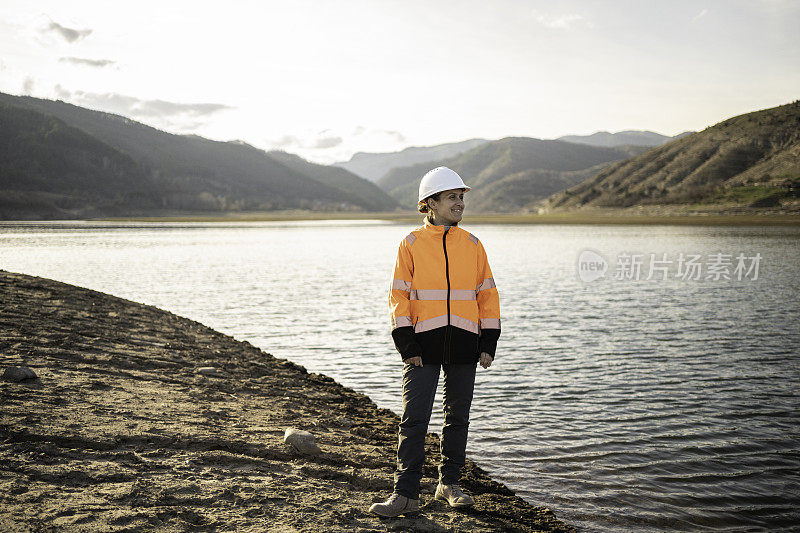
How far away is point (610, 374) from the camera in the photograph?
10375 mm

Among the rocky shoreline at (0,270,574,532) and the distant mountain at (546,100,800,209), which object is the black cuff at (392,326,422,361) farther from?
the distant mountain at (546,100,800,209)

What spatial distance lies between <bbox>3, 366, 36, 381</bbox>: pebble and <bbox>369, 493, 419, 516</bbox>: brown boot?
4.59 m

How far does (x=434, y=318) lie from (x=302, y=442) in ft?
7.46

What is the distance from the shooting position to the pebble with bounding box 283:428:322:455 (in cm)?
566

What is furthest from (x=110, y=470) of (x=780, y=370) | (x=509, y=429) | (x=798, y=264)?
(x=798, y=264)

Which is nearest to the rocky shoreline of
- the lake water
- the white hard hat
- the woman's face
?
the lake water

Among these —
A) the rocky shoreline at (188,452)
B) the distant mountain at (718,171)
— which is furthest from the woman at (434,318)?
the distant mountain at (718,171)

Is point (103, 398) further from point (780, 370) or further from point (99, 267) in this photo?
point (99, 267)

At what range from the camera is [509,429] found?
772cm

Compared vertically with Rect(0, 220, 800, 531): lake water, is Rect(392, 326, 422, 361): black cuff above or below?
above

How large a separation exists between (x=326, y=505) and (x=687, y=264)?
101 ft

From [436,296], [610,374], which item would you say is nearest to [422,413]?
[436,296]

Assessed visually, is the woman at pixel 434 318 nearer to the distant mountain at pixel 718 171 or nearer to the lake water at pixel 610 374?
the lake water at pixel 610 374

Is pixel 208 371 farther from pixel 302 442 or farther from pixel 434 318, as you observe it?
pixel 434 318
